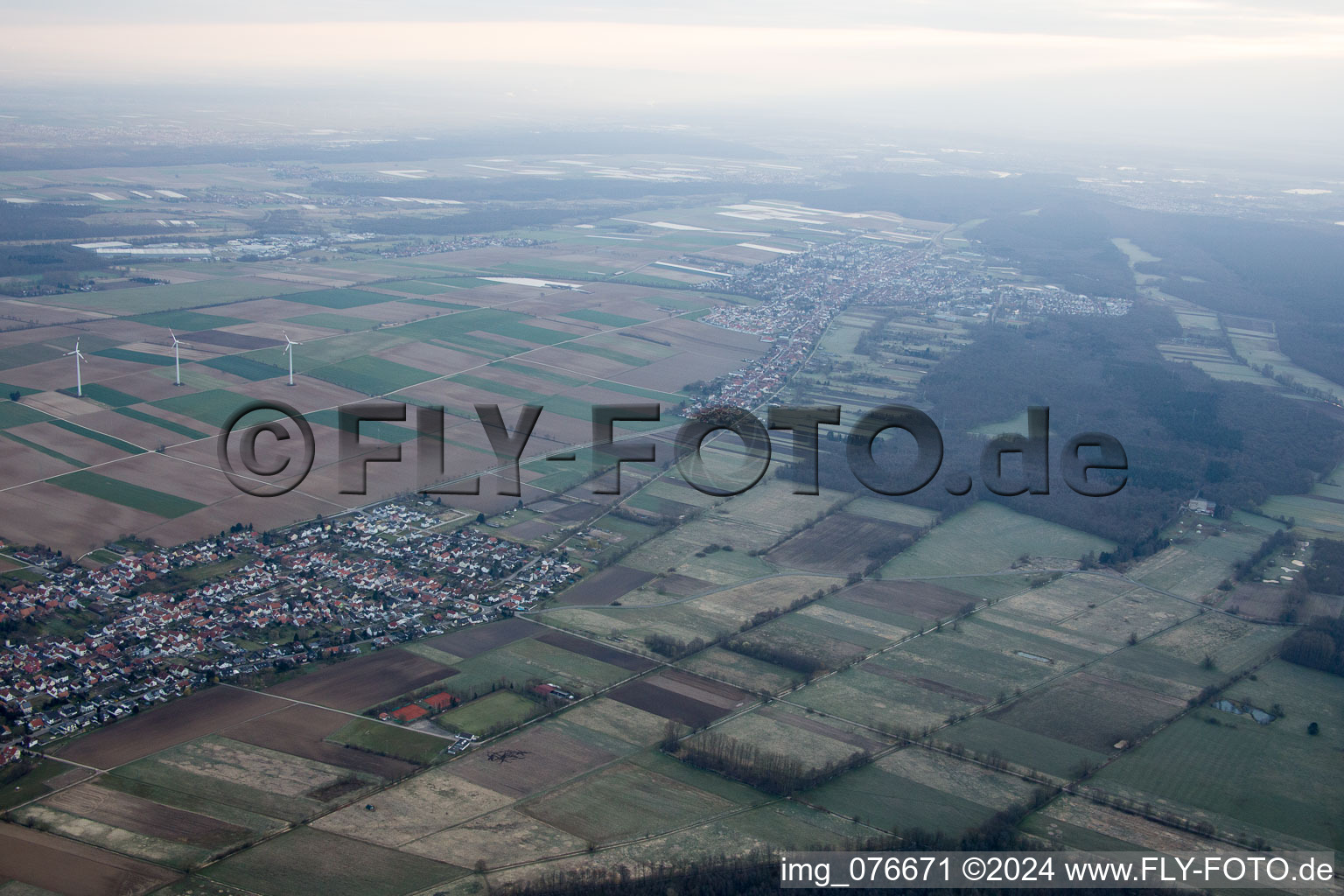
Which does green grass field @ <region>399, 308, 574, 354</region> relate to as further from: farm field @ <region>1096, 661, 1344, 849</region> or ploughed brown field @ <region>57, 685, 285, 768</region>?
farm field @ <region>1096, 661, 1344, 849</region>

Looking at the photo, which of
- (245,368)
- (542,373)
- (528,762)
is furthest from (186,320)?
(528,762)

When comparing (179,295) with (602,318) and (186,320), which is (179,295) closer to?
(186,320)

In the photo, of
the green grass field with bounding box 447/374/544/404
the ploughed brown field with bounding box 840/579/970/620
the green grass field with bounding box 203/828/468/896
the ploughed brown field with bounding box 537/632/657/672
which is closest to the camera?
the green grass field with bounding box 203/828/468/896

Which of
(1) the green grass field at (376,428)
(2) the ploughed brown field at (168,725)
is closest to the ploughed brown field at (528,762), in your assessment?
(2) the ploughed brown field at (168,725)

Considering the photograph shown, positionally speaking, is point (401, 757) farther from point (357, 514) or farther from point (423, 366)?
point (423, 366)

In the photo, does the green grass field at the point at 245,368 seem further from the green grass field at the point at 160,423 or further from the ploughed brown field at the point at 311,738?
the ploughed brown field at the point at 311,738

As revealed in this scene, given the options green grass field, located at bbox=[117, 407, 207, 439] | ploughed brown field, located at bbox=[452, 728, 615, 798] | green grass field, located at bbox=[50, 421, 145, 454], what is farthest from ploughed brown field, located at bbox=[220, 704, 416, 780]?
green grass field, located at bbox=[117, 407, 207, 439]
